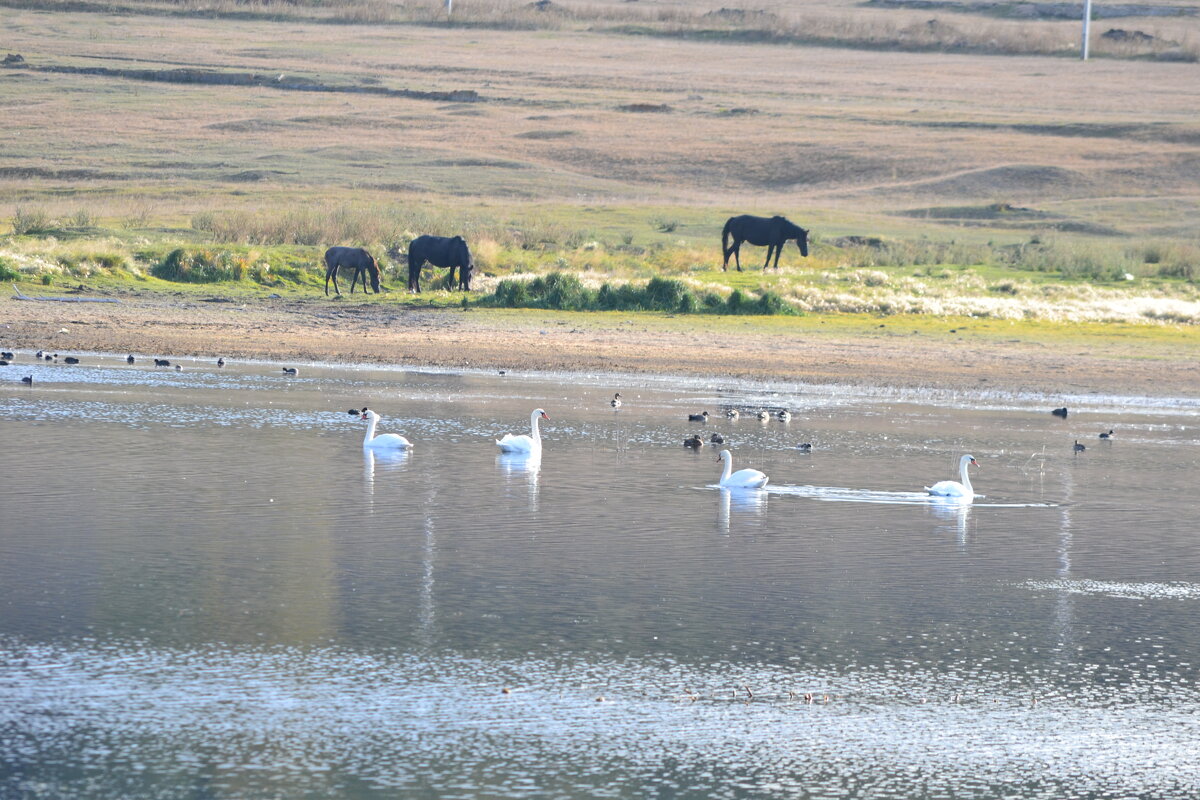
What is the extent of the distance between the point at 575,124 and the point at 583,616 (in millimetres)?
74544

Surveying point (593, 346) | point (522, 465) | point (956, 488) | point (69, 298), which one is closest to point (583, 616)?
point (956, 488)

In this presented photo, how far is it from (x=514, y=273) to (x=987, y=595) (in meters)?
25.2

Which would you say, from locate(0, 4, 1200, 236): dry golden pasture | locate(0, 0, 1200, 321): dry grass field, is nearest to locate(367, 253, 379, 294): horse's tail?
locate(0, 0, 1200, 321): dry grass field

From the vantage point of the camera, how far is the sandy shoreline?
1019 inches

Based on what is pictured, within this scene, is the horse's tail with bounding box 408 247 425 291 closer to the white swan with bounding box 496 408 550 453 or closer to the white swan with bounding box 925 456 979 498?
the white swan with bounding box 496 408 550 453

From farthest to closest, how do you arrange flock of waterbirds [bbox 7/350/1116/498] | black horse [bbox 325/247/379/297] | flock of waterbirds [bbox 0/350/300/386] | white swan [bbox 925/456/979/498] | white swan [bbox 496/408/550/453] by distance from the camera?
black horse [bbox 325/247/379/297] → flock of waterbirds [bbox 0/350/300/386] → white swan [bbox 496/408/550/453] → flock of waterbirds [bbox 7/350/1116/498] → white swan [bbox 925/456/979/498]

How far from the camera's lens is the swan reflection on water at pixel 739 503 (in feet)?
48.3

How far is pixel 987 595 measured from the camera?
12.1 meters

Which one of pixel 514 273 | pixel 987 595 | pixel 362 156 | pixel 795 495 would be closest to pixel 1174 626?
pixel 987 595

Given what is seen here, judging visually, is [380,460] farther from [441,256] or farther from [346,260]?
[441,256]

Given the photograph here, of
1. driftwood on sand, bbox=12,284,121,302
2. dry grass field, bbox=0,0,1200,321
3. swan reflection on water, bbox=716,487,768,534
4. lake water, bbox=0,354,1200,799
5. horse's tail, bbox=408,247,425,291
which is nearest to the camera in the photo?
lake water, bbox=0,354,1200,799

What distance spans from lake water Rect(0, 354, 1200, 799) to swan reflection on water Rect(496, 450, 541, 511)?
0.06 m

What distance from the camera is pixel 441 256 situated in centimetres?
3375

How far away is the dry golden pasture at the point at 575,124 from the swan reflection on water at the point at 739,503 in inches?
1288
